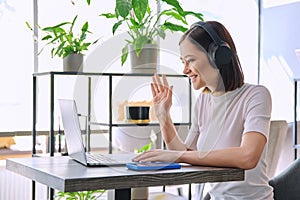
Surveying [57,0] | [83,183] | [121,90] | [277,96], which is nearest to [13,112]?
[57,0]

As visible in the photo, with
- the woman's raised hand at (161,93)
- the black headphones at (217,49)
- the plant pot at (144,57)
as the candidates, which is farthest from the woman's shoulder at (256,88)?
the plant pot at (144,57)

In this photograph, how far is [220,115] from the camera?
2.00 metres

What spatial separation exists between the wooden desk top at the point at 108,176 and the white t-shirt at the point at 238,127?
30 cm

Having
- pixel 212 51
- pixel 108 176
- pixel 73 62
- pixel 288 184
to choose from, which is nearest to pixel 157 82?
pixel 212 51

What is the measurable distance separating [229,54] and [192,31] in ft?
0.47

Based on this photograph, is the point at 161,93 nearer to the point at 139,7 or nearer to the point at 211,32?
the point at 211,32

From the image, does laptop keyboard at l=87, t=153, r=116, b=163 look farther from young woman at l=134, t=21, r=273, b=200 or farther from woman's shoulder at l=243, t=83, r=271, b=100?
woman's shoulder at l=243, t=83, r=271, b=100

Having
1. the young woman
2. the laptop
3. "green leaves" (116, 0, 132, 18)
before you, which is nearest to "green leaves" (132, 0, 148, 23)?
"green leaves" (116, 0, 132, 18)

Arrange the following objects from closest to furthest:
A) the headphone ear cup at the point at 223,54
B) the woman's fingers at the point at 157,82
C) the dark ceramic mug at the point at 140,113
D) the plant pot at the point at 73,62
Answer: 1. the headphone ear cup at the point at 223,54
2. the woman's fingers at the point at 157,82
3. the dark ceramic mug at the point at 140,113
4. the plant pot at the point at 73,62

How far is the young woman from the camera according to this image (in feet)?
5.52

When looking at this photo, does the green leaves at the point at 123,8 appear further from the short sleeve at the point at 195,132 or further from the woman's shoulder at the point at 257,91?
the woman's shoulder at the point at 257,91

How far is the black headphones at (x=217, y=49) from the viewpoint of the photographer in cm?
176

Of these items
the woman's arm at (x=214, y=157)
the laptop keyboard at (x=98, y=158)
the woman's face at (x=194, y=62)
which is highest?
the woman's face at (x=194, y=62)

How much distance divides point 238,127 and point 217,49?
304mm
